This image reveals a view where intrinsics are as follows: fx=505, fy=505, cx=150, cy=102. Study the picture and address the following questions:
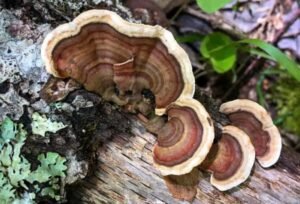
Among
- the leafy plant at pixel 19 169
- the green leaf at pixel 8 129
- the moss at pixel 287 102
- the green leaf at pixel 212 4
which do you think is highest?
the green leaf at pixel 212 4

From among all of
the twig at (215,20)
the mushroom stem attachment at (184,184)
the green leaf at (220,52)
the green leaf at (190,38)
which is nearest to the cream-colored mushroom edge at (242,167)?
the mushroom stem attachment at (184,184)

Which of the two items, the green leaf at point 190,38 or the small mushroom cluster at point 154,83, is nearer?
the small mushroom cluster at point 154,83

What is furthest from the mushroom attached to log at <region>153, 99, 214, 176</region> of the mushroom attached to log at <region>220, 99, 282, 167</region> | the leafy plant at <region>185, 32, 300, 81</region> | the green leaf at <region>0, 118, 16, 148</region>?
the leafy plant at <region>185, 32, 300, 81</region>

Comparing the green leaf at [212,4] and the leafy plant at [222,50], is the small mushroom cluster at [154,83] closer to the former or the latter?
A: the green leaf at [212,4]

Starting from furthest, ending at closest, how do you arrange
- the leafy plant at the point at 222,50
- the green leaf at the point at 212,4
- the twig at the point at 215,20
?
the twig at the point at 215,20, the leafy plant at the point at 222,50, the green leaf at the point at 212,4

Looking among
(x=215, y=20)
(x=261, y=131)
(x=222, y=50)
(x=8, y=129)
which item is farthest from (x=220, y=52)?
(x=8, y=129)

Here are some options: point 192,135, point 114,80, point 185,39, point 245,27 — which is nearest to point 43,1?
point 114,80
